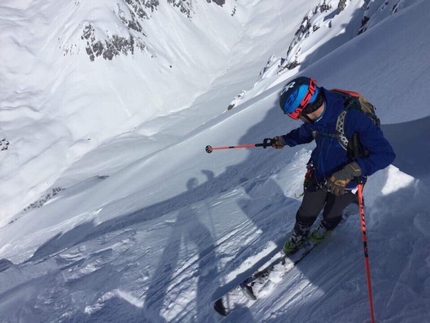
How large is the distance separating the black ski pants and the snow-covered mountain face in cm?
5628

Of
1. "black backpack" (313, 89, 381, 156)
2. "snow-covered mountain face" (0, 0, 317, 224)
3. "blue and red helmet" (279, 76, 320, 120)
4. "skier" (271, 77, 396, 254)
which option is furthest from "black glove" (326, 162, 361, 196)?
"snow-covered mountain face" (0, 0, 317, 224)

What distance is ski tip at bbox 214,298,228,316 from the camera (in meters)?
4.44

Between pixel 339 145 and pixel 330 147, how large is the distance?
12cm

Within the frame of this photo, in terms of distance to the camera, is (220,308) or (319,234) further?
(319,234)

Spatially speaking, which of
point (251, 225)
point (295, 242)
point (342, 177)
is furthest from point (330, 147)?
point (251, 225)

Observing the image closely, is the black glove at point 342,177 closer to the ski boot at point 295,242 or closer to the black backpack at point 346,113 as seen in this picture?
the black backpack at point 346,113

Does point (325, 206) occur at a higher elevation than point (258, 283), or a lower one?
higher

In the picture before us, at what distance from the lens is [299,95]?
358cm

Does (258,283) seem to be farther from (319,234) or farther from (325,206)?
(325,206)

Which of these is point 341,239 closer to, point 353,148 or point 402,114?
point 353,148

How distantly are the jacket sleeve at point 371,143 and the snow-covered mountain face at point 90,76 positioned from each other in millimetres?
57182

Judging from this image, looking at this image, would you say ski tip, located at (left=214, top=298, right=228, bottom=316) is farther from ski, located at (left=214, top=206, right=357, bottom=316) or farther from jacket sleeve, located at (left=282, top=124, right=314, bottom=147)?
jacket sleeve, located at (left=282, top=124, right=314, bottom=147)

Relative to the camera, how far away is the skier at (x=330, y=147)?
3.48 metres

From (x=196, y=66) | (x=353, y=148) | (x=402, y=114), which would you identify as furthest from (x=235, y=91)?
(x=353, y=148)
